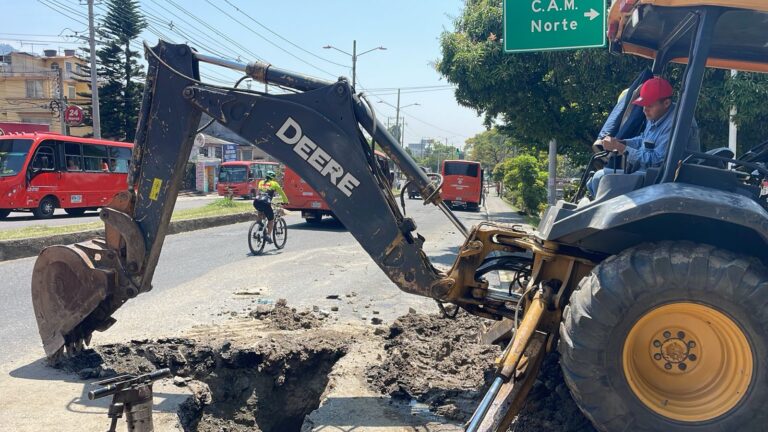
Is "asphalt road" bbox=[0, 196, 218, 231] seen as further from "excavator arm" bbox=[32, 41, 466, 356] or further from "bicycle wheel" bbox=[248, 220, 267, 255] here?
"excavator arm" bbox=[32, 41, 466, 356]

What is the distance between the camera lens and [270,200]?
13.2m

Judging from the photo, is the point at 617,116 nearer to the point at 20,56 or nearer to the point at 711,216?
the point at 711,216

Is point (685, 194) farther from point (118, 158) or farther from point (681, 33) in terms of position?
point (118, 158)

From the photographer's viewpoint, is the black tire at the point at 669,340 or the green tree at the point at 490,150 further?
the green tree at the point at 490,150

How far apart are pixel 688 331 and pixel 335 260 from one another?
849 cm

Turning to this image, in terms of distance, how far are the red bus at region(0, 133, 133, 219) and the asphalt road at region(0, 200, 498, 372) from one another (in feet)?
Answer: 25.5

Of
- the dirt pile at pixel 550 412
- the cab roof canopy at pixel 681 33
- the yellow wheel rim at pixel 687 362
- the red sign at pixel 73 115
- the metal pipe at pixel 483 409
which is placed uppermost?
the red sign at pixel 73 115

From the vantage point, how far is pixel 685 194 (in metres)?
3.17

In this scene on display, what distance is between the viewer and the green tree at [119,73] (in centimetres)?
3997

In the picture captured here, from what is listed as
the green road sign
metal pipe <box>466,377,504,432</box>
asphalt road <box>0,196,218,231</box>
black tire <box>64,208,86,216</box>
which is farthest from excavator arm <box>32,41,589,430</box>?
black tire <box>64,208,86,216</box>

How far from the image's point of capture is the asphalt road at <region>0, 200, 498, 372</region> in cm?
616

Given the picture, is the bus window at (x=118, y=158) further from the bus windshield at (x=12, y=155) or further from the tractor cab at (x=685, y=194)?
the tractor cab at (x=685, y=194)

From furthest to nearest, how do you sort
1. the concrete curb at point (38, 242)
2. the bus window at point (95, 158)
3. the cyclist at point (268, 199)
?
the bus window at point (95, 158) → the cyclist at point (268, 199) → the concrete curb at point (38, 242)

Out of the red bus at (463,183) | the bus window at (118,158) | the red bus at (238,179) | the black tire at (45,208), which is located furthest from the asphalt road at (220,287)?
the red bus at (238,179)
